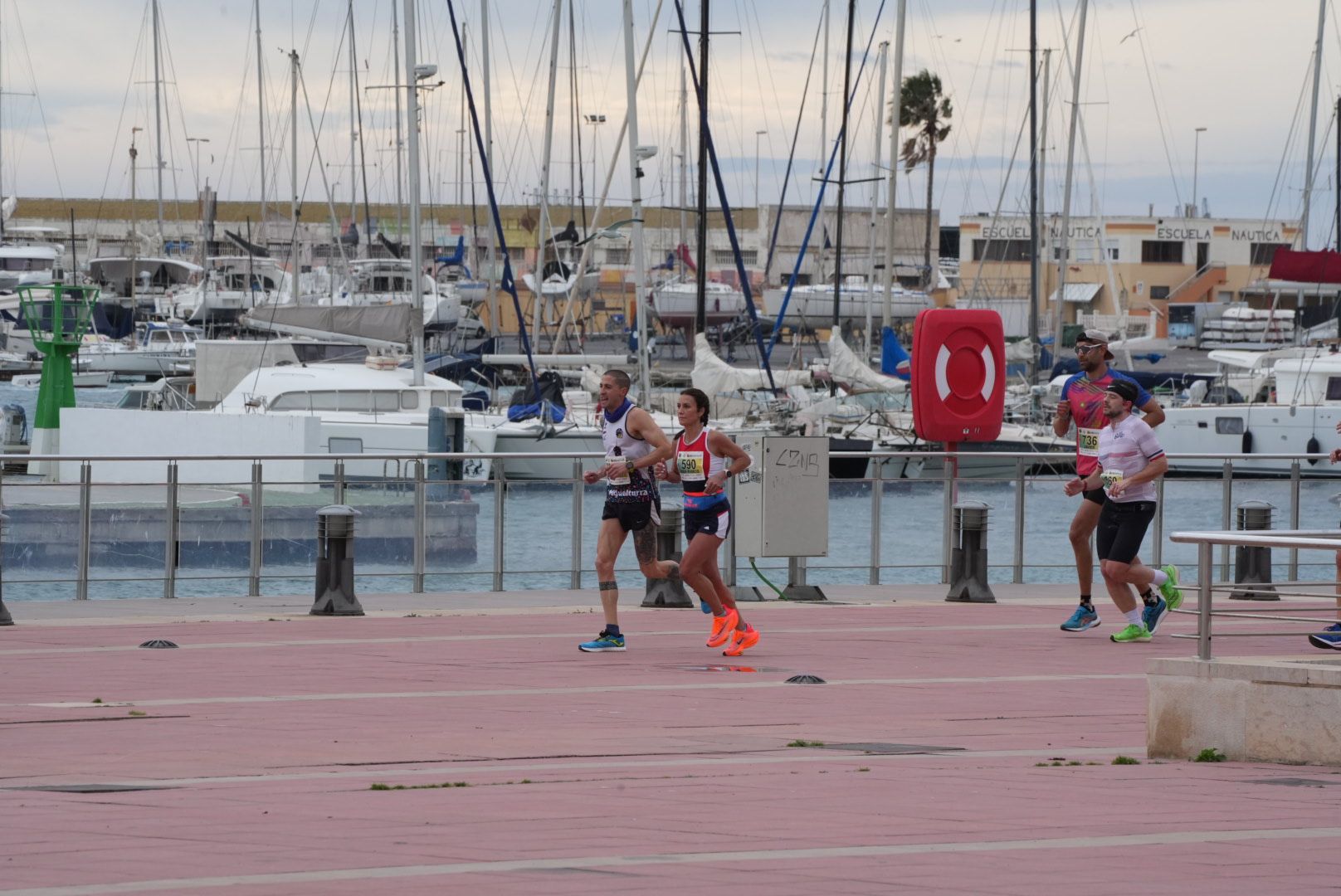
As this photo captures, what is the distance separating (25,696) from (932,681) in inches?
216

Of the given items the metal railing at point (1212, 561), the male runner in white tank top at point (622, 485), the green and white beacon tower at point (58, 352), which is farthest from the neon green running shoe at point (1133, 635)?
the green and white beacon tower at point (58, 352)

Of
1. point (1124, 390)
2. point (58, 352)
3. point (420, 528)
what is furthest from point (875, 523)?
point (58, 352)

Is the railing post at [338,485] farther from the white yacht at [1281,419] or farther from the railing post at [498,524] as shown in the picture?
the white yacht at [1281,419]

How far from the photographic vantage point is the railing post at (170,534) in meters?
17.0

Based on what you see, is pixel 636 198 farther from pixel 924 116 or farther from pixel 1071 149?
pixel 924 116

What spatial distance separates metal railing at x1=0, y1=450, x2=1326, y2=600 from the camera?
17.1 m

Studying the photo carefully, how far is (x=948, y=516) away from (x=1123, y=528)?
227 inches

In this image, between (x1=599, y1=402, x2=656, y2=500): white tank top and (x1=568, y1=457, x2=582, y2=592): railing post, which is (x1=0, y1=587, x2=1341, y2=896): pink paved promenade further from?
(x1=568, y1=457, x2=582, y2=592): railing post

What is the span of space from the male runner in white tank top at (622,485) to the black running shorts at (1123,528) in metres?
3.29

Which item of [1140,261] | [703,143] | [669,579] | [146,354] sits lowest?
[669,579]

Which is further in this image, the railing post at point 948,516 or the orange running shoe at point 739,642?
the railing post at point 948,516

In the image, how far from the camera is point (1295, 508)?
19.8 m

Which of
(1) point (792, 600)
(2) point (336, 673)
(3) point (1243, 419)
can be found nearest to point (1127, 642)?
(1) point (792, 600)

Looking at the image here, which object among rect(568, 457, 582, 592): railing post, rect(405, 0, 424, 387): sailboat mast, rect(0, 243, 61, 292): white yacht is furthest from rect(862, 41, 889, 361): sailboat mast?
rect(0, 243, 61, 292): white yacht
